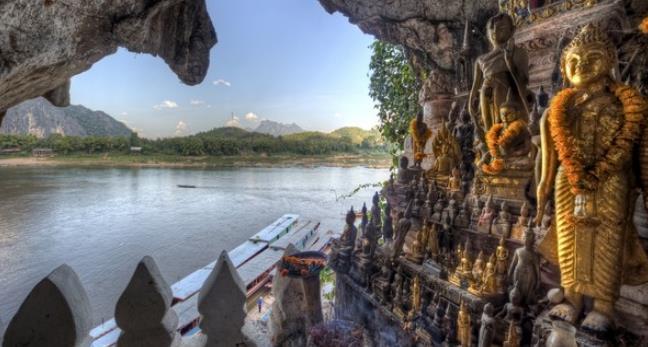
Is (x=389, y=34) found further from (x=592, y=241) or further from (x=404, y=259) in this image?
(x=592, y=241)

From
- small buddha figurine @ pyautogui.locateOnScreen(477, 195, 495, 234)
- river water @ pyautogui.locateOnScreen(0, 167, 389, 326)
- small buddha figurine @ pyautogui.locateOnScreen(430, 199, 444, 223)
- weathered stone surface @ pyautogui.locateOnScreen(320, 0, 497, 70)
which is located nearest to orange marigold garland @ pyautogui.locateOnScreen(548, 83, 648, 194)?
small buddha figurine @ pyautogui.locateOnScreen(477, 195, 495, 234)

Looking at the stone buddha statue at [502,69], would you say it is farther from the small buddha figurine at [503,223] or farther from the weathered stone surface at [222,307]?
the weathered stone surface at [222,307]

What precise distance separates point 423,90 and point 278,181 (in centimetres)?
4151

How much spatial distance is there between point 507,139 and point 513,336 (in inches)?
116

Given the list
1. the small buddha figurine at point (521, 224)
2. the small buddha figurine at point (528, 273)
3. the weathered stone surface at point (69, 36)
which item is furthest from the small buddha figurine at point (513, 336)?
the weathered stone surface at point (69, 36)

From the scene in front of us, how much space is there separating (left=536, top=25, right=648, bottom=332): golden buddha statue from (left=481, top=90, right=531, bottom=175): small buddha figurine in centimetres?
208

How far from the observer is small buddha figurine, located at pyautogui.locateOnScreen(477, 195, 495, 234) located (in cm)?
429

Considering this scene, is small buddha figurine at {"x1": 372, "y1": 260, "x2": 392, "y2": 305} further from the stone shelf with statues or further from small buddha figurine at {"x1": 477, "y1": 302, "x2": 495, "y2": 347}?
small buddha figurine at {"x1": 477, "y1": 302, "x2": 495, "y2": 347}

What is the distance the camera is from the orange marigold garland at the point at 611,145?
2.32 metres

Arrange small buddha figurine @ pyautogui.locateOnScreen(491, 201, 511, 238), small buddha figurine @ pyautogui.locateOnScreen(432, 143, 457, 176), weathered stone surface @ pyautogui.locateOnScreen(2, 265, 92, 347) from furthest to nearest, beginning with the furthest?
small buddha figurine @ pyautogui.locateOnScreen(432, 143, 457, 176) < small buddha figurine @ pyautogui.locateOnScreen(491, 201, 511, 238) < weathered stone surface @ pyautogui.locateOnScreen(2, 265, 92, 347)

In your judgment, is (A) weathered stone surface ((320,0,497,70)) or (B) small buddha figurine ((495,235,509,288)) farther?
(A) weathered stone surface ((320,0,497,70))

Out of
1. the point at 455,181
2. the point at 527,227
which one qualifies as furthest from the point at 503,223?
the point at 455,181

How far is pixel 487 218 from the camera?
170 inches

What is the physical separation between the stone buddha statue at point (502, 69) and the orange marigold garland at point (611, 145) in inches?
97.5
